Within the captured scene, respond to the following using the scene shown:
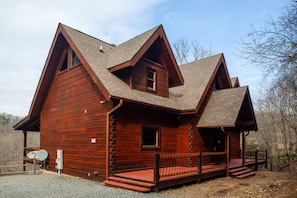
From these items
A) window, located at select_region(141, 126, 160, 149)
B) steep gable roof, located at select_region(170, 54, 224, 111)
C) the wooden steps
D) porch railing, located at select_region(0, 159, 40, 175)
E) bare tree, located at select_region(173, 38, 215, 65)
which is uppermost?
bare tree, located at select_region(173, 38, 215, 65)

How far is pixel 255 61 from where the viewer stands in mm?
6156

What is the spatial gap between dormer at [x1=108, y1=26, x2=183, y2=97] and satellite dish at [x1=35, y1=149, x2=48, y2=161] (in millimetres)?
6129

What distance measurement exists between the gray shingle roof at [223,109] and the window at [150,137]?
235 centimetres

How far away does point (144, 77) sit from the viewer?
1150 cm

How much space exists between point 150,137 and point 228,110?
13.0 ft

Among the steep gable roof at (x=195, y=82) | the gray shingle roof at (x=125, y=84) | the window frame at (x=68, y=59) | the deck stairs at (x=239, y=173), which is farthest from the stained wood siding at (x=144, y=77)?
the deck stairs at (x=239, y=173)

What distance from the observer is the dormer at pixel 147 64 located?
10695mm

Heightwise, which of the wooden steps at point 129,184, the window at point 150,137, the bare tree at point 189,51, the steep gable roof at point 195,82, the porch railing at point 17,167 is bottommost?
the porch railing at point 17,167

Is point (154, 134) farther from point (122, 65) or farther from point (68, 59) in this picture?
point (68, 59)

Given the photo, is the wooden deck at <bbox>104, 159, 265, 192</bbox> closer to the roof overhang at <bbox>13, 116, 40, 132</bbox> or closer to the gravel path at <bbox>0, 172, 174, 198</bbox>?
the gravel path at <bbox>0, 172, 174, 198</bbox>

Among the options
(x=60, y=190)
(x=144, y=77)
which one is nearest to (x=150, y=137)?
(x=144, y=77)

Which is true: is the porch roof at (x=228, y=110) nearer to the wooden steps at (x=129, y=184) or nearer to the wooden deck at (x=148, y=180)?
the wooden deck at (x=148, y=180)

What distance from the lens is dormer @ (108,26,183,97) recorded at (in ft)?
35.1

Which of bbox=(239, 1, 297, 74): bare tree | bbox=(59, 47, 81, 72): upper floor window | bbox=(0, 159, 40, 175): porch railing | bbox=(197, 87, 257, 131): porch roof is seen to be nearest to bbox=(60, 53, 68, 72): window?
bbox=(59, 47, 81, 72): upper floor window
